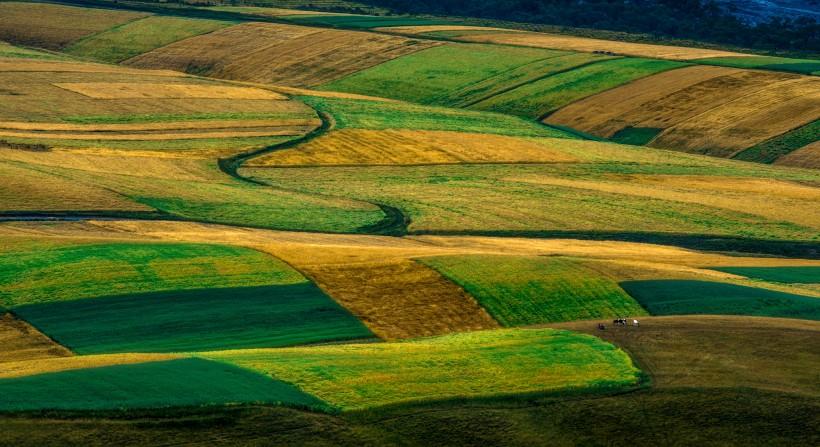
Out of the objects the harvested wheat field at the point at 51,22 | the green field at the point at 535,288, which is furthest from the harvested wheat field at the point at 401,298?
the harvested wheat field at the point at 51,22

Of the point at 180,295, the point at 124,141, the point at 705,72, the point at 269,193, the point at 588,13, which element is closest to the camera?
the point at 180,295

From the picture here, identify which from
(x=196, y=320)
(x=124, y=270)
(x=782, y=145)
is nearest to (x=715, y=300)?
(x=196, y=320)

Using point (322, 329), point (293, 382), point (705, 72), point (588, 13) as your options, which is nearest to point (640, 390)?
point (293, 382)

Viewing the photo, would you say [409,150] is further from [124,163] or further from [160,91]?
[160,91]

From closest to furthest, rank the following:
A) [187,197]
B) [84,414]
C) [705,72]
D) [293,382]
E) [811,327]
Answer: [84,414] → [293,382] → [811,327] → [187,197] → [705,72]

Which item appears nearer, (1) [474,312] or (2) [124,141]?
(1) [474,312]

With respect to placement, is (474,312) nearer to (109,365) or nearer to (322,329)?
(322,329)
